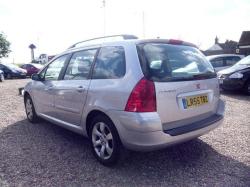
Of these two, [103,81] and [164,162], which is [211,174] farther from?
[103,81]

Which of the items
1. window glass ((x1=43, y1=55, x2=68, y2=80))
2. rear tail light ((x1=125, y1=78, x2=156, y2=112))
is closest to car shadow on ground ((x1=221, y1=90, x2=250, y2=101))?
window glass ((x1=43, y1=55, x2=68, y2=80))

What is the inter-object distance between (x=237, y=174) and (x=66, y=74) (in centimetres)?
288

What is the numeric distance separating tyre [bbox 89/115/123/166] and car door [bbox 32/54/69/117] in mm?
1343

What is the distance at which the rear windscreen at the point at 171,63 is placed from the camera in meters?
3.22

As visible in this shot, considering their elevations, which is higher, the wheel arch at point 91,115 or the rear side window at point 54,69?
the rear side window at point 54,69

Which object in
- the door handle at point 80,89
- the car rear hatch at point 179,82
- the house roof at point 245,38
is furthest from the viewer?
the house roof at point 245,38

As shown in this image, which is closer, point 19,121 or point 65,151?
point 65,151

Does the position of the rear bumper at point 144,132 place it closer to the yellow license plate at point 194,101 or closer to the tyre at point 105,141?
the tyre at point 105,141

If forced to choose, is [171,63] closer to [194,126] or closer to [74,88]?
[194,126]

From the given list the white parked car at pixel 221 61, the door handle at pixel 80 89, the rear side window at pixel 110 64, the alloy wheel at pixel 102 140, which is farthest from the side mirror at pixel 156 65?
the white parked car at pixel 221 61

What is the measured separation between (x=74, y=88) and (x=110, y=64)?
0.79m

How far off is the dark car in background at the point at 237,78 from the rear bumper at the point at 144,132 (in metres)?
6.63

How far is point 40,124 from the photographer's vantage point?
19.3 ft

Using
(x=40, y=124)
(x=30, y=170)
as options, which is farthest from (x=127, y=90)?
(x=40, y=124)
